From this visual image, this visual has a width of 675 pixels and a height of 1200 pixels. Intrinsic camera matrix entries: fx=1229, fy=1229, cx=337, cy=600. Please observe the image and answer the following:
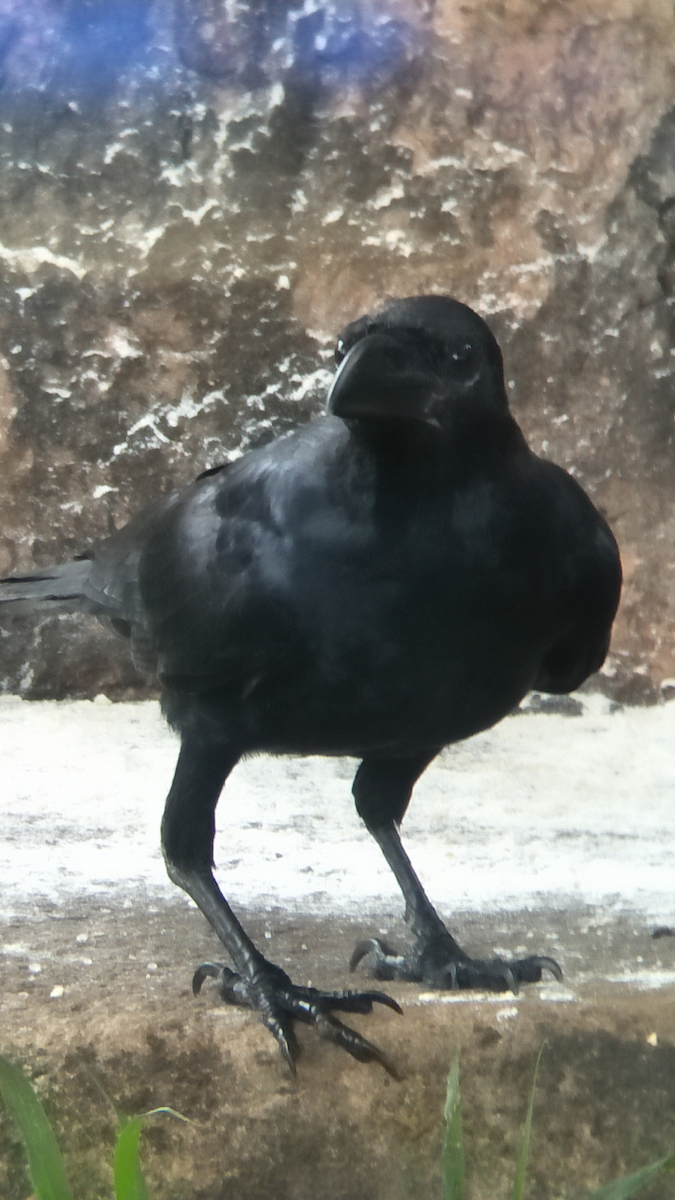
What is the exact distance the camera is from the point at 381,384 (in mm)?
1556

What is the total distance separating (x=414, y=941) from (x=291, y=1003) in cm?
47

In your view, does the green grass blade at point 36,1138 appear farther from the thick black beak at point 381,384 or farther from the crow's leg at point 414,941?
the thick black beak at point 381,384

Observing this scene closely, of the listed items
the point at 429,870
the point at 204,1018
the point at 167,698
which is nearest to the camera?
the point at 204,1018

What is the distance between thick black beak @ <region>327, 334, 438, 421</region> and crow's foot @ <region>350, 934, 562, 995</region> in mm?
856

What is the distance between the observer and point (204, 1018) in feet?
5.32

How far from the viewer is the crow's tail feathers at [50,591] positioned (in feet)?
7.87

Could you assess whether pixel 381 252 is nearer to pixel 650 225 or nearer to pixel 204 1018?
pixel 650 225

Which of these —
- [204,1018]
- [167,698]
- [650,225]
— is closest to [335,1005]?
[204,1018]

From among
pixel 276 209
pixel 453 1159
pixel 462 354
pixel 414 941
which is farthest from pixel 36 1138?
pixel 276 209

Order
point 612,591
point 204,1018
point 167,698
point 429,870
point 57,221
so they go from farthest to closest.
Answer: point 57,221
point 429,870
point 167,698
point 612,591
point 204,1018

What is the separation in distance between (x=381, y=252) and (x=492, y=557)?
7.29ft

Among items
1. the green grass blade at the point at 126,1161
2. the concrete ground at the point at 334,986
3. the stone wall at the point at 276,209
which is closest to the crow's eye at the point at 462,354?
the concrete ground at the point at 334,986

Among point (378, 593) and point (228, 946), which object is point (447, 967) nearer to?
point (228, 946)

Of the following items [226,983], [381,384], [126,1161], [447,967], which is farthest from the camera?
[447,967]
